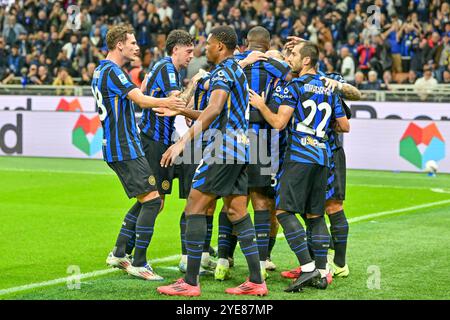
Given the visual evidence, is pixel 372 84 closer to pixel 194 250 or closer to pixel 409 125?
pixel 409 125

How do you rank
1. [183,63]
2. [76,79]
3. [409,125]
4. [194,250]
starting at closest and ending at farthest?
1. [194,250]
2. [183,63]
3. [409,125]
4. [76,79]

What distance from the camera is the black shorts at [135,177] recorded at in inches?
310

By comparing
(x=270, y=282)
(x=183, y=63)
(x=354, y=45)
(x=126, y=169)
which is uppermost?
(x=354, y=45)

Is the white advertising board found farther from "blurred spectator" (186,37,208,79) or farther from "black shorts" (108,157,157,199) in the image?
"black shorts" (108,157,157,199)

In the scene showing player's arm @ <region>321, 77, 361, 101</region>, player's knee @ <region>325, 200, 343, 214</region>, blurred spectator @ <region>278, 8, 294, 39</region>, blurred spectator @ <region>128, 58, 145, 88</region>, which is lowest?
player's knee @ <region>325, 200, 343, 214</region>

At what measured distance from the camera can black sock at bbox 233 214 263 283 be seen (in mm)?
7242

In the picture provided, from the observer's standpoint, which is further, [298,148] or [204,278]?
[204,278]

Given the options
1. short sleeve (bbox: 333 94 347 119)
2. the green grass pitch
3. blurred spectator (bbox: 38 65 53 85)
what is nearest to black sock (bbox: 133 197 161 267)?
the green grass pitch

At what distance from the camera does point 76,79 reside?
958 inches

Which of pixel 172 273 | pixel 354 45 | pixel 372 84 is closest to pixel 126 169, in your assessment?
pixel 172 273

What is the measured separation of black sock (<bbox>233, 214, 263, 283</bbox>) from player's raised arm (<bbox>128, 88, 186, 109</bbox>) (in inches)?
45.2

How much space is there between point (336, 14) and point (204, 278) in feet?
52.7

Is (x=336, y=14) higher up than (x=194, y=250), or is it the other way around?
(x=336, y=14)

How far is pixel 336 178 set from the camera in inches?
325
